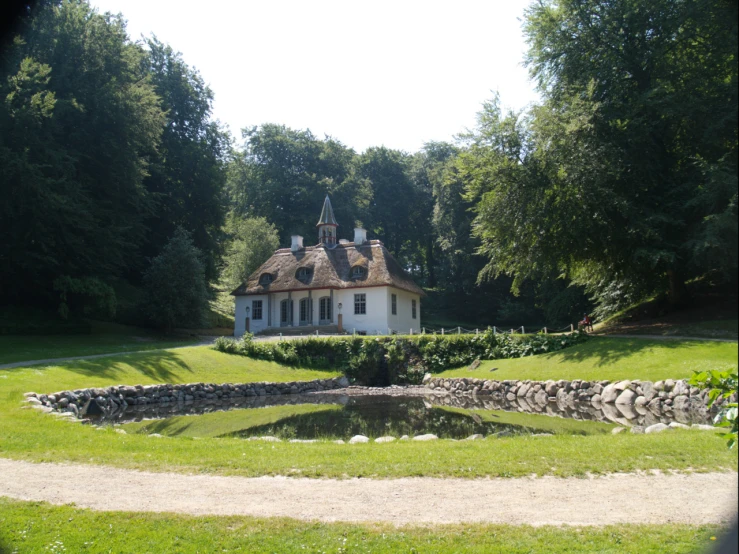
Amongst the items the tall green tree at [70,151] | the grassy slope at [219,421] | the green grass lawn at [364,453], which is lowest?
the grassy slope at [219,421]

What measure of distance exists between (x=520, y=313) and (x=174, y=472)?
4103 centimetres

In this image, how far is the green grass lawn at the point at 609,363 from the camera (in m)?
17.6

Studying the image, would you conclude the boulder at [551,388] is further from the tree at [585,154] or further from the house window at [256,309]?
the house window at [256,309]

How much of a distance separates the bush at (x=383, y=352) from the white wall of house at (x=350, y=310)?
800 cm

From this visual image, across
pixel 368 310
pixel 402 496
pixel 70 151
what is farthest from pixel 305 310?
pixel 402 496

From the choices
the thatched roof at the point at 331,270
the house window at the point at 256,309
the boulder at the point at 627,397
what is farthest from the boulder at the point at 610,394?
the house window at the point at 256,309

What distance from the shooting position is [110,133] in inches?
1298

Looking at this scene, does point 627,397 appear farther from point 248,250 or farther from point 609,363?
point 248,250

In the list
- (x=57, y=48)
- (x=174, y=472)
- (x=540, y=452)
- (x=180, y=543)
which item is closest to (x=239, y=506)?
(x=180, y=543)

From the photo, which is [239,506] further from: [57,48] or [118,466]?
[57,48]

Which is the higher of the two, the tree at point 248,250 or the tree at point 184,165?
the tree at point 184,165

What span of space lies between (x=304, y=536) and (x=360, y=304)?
3268cm

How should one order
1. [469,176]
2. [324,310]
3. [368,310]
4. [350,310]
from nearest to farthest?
1. [469,176]
2. [368,310]
3. [350,310]
4. [324,310]

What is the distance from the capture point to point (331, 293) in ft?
129
